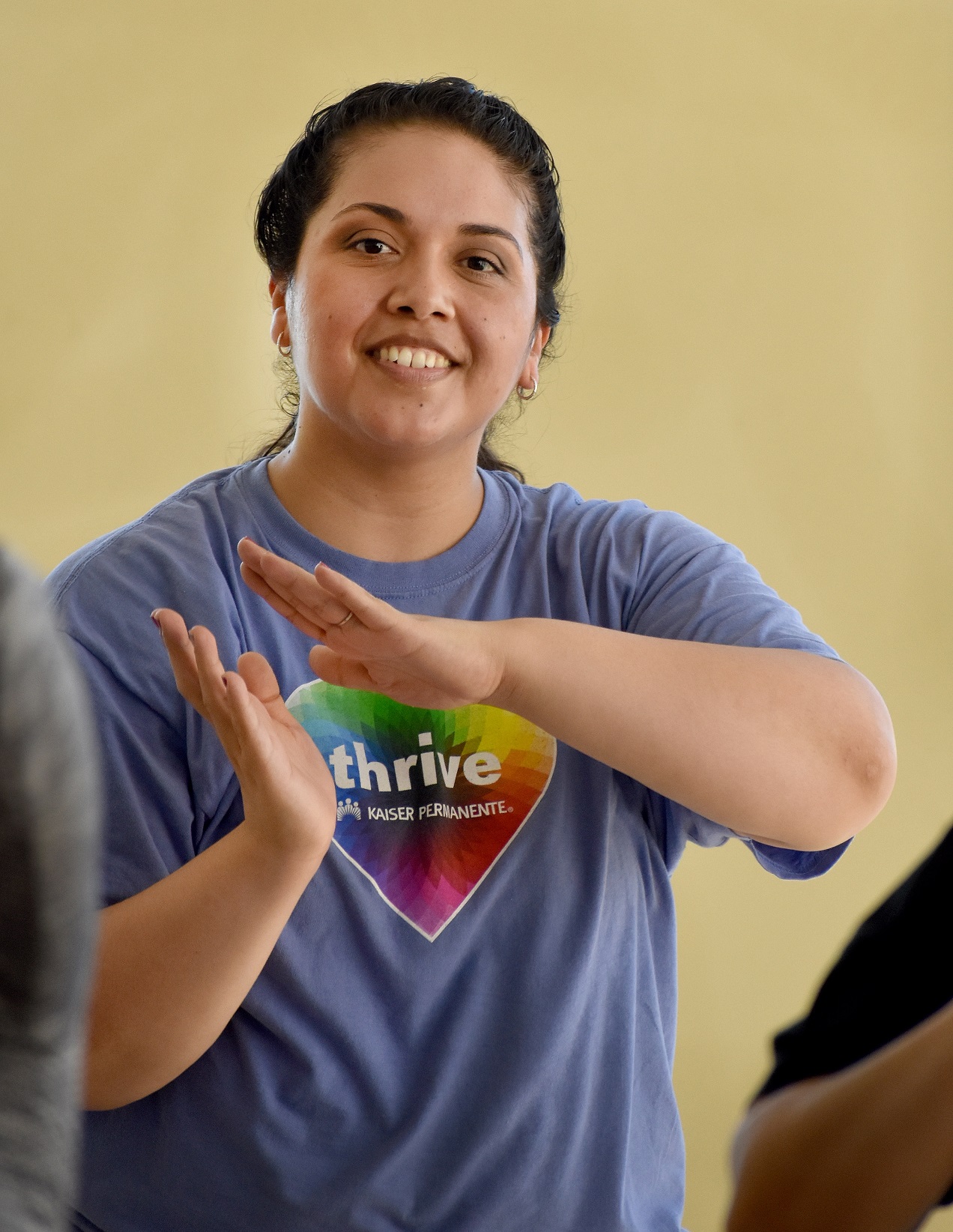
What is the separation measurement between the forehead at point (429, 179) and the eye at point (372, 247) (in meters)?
0.03

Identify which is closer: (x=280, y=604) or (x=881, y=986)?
(x=881, y=986)

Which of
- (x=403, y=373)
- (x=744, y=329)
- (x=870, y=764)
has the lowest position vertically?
(x=870, y=764)

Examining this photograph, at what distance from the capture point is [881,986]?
0.58 metres

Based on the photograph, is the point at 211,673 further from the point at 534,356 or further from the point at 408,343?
the point at 534,356

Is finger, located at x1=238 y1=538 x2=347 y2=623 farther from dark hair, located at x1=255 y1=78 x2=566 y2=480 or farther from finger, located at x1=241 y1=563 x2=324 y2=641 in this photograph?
dark hair, located at x1=255 y1=78 x2=566 y2=480

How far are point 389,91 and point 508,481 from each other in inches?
14.9

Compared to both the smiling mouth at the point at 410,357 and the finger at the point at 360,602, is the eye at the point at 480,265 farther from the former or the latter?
the finger at the point at 360,602

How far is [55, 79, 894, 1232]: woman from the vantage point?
2.91 feet

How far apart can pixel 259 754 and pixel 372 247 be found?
1.75 feet

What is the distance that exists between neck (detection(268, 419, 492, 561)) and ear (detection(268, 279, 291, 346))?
0.14 meters

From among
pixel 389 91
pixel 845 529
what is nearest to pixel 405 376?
pixel 389 91

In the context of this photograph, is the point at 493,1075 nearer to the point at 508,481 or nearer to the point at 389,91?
the point at 508,481

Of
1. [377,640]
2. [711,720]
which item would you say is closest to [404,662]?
[377,640]

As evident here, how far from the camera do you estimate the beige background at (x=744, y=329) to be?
2.42 metres
